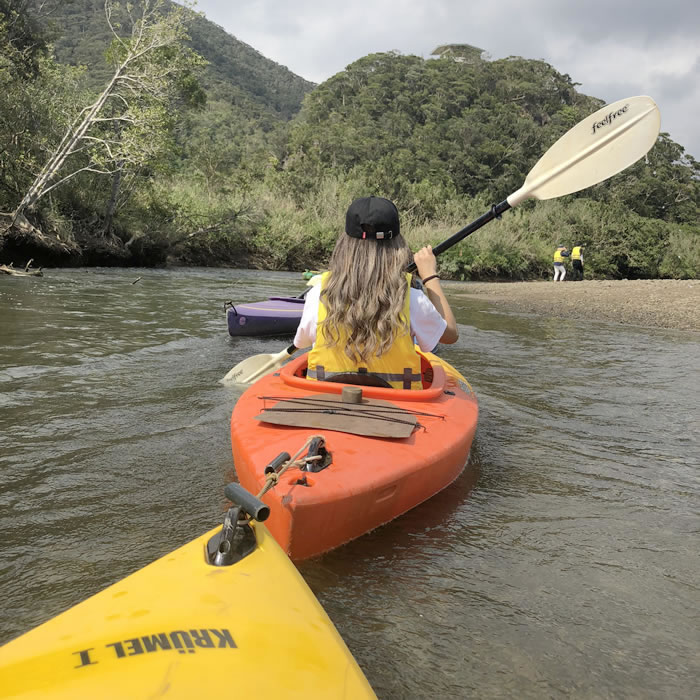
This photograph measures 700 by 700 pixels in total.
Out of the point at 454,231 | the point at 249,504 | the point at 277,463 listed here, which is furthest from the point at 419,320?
the point at 454,231

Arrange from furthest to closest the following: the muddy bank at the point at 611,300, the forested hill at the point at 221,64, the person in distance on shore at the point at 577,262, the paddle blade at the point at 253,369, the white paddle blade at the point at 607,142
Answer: the forested hill at the point at 221,64 → the person in distance on shore at the point at 577,262 → the muddy bank at the point at 611,300 → the paddle blade at the point at 253,369 → the white paddle blade at the point at 607,142

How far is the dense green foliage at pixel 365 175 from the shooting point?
1583 centimetres

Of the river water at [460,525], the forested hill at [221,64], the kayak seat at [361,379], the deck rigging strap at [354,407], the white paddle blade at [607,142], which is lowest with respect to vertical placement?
the river water at [460,525]

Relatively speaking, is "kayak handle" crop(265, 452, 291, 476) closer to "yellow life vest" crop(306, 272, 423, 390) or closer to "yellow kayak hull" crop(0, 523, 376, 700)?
"yellow kayak hull" crop(0, 523, 376, 700)

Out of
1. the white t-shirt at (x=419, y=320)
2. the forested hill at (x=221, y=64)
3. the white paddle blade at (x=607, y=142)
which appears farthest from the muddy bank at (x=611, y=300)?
the forested hill at (x=221, y=64)

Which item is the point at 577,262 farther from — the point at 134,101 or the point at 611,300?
the point at 134,101

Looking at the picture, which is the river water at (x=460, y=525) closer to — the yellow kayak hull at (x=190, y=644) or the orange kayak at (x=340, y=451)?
the orange kayak at (x=340, y=451)

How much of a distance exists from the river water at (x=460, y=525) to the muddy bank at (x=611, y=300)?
5.94 metres

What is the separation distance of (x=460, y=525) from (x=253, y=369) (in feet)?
8.40

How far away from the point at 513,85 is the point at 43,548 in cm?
6006

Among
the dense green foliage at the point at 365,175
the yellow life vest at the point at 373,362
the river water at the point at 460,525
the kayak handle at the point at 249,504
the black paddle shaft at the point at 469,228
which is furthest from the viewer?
the dense green foliage at the point at 365,175

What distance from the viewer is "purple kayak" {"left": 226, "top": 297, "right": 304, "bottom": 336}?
6.99 metres

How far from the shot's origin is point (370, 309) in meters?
2.57

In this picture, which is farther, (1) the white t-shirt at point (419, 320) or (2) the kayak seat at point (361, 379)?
(2) the kayak seat at point (361, 379)
